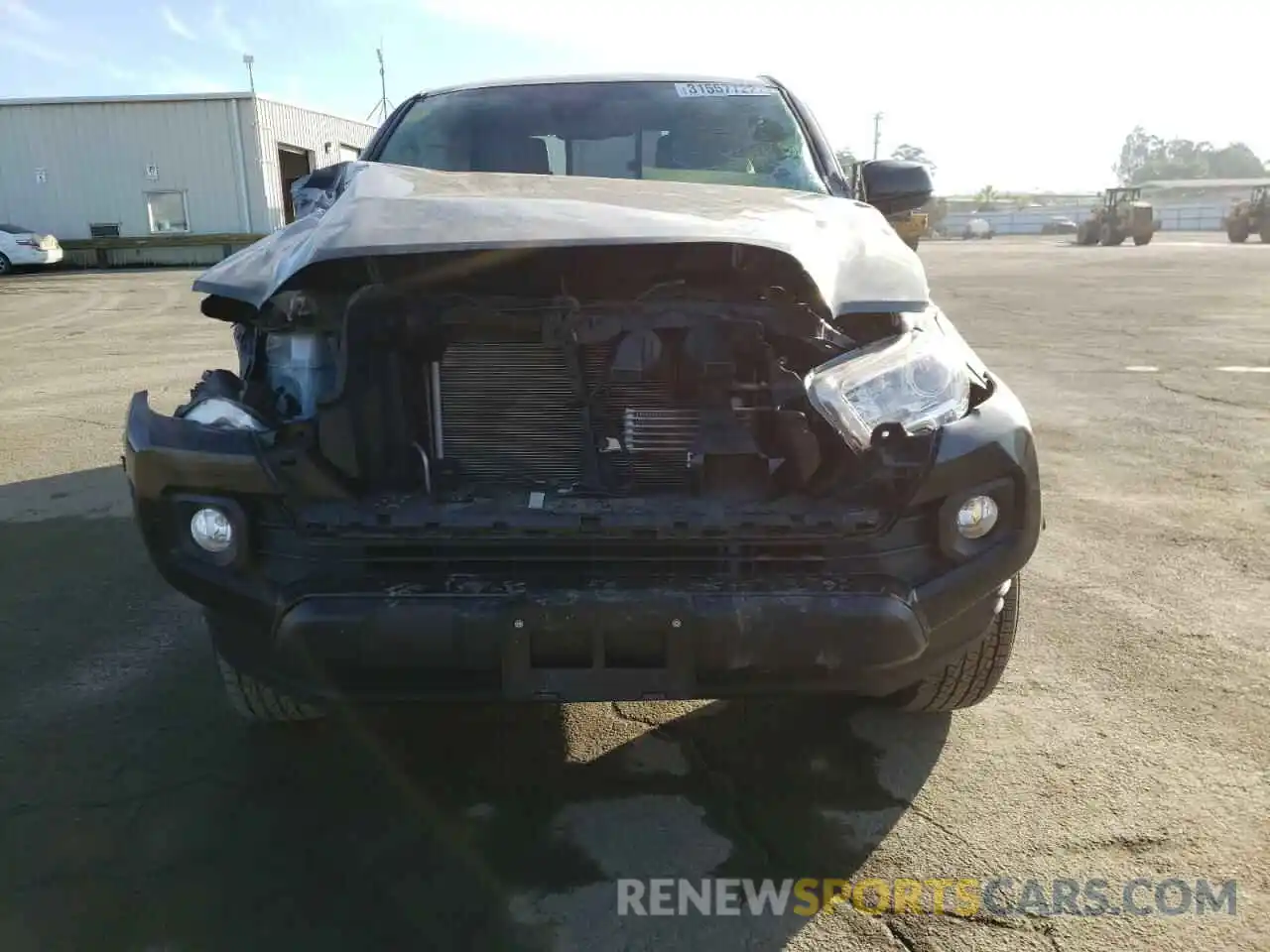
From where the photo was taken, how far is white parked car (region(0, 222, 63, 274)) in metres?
23.1

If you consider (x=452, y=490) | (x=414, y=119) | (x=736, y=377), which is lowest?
(x=452, y=490)

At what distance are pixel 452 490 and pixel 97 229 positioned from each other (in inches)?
1134

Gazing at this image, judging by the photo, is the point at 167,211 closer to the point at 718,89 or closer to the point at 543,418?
the point at 718,89

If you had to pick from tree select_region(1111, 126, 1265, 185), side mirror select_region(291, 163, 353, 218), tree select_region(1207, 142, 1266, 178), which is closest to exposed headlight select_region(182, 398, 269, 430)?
side mirror select_region(291, 163, 353, 218)

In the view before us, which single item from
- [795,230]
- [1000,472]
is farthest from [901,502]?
[795,230]

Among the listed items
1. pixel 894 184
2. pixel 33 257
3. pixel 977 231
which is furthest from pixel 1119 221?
pixel 894 184

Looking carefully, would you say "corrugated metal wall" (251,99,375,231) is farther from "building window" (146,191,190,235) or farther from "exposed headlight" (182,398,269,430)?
"exposed headlight" (182,398,269,430)

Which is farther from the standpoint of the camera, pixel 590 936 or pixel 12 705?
pixel 12 705

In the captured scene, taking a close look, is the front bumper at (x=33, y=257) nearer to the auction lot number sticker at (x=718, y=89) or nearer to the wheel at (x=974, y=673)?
the auction lot number sticker at (x=718, y=89)

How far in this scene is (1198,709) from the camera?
2777mm

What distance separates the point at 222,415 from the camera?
88.0 inches

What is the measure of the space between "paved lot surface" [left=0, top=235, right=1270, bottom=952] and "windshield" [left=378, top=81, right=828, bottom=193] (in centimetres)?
192

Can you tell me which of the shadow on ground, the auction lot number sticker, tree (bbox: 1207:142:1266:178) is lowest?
the shadow on ground

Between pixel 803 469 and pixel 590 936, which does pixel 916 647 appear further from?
pixel 590 936
